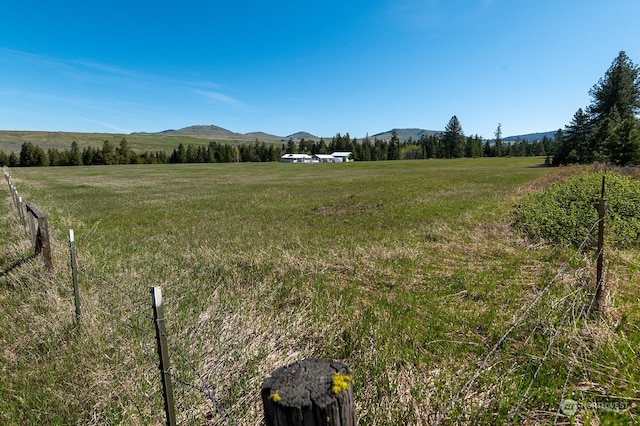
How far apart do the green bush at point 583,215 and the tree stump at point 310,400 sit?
878 centimetres

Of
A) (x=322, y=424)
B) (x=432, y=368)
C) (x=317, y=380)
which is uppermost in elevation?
(x=317, y=380)

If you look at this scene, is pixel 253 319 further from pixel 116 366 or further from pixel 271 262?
pixel 271 262

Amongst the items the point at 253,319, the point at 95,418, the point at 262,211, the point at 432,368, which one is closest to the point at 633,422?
the point at 432,368

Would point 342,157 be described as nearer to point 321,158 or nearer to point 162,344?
point 321,158

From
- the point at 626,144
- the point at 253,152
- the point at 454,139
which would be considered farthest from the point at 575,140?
the point at 253,152

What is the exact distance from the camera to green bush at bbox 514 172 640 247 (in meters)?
8.20

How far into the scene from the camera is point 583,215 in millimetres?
9062

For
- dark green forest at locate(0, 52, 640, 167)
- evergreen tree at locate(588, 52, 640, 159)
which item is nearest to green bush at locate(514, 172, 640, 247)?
dark green forest at locate(0, 52, 640, 167)

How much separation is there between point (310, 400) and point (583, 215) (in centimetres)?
1053

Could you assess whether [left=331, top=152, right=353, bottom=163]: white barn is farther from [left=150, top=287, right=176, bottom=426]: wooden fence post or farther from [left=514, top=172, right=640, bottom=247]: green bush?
[left=150, top=287, right=176, bottom=426]: wooden fence post

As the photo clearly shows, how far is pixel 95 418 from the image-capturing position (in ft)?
10.5

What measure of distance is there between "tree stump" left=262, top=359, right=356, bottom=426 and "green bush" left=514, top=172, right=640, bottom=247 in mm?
8782

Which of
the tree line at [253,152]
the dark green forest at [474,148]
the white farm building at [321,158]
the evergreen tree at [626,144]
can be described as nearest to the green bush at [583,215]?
the dark green forest at [474,148]

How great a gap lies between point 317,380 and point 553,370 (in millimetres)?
3239
